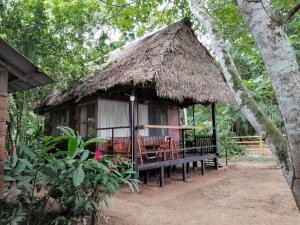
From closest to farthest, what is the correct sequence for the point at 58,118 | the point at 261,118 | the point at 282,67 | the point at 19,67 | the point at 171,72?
→ the point at 282,67 < the point at 261,118 < the point at 19,67 < the point at 171,72 < the point at 58,118

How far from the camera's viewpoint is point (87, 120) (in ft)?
34.0

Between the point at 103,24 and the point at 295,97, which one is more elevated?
the point at 103,24

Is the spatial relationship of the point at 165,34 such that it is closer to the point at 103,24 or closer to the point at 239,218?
the point at 103,24

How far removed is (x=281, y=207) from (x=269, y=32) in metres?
5.13

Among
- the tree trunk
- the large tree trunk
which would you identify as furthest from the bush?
the tree trunk

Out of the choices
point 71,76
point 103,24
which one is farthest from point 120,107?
point 103,24

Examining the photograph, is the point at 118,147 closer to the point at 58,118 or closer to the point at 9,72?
the point at 9,72

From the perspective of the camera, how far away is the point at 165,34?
9680 mm

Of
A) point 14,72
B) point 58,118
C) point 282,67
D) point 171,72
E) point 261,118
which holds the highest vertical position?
point 171,72

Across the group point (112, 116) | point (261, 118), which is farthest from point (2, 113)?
point (112, 116)

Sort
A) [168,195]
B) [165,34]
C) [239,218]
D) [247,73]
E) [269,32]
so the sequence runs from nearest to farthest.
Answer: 1. [269,32]
2. [239,218]
3. [168,195]
4. [165,34]
5. [247,73]

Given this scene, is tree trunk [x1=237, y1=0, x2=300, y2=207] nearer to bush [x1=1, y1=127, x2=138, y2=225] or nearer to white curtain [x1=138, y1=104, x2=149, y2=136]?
bush [x1=1, y1=127, x2=138, y2=225]

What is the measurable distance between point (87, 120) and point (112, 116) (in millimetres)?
1075

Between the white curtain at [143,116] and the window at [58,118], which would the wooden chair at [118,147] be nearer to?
the white curtain at [143,116]
